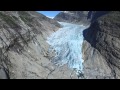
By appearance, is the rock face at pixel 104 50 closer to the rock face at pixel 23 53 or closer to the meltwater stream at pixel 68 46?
the meltwater stream at pixel 68 46

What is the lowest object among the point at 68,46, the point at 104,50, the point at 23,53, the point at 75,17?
the point at 75,17

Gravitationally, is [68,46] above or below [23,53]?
below

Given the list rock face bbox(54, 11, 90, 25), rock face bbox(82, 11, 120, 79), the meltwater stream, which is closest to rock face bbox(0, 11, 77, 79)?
the meltwater stream

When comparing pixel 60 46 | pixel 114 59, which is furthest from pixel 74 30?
pixel 114 59

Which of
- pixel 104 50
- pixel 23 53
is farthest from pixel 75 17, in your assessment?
pixel 23 53

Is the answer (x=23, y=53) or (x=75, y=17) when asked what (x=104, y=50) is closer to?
(x=23, y=53)
